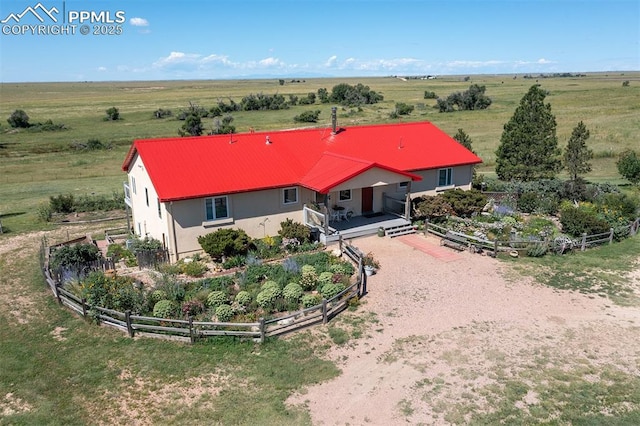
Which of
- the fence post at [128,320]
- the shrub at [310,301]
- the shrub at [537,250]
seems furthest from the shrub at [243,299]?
the shrub at [537,250]

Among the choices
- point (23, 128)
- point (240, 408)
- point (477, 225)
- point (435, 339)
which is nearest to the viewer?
point (240, 408)

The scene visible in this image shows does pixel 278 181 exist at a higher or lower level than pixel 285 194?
higher

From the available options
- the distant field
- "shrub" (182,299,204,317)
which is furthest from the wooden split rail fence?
the distant field

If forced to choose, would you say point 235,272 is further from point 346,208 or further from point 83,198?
point 83,198

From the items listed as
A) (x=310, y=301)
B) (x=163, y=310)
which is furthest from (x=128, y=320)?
(x=310, y=301)

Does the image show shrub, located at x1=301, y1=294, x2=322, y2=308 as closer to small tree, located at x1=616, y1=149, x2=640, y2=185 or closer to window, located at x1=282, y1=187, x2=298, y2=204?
window, located at x1=282, y1=187, x2=298, y2=204

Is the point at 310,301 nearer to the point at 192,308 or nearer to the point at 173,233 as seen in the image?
the point at 192,308

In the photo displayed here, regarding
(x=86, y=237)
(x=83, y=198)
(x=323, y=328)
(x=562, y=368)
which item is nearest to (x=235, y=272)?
(x=323, y=328)
